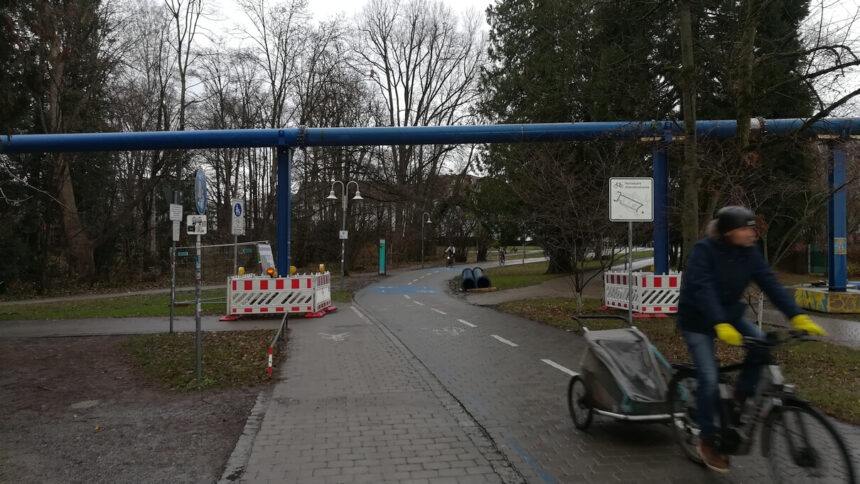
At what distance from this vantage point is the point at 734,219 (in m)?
3.98

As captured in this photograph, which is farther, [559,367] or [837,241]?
[837,241]

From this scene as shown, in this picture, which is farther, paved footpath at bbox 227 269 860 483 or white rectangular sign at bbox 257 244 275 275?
white rectangular sign at bbox 257 244 275 275

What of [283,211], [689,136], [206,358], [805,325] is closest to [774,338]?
[805,325]

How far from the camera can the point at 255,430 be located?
5781 mm

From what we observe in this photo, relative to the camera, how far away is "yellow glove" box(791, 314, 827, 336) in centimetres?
365

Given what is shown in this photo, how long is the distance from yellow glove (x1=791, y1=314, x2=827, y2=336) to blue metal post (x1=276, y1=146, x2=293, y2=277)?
46.3 ft

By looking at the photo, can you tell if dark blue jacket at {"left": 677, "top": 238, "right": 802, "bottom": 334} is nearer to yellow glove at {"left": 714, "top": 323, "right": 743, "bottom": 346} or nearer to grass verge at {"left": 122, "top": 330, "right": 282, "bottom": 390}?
yellow glove at {"left": 714, "top": 323, "right": 743, "bottom": 346}

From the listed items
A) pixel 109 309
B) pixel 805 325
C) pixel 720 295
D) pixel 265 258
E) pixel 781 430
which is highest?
pixel 720 295

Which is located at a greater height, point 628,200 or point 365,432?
point 628,200

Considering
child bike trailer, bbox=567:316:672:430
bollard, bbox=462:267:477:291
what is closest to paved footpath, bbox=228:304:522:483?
child bike trailer, bbox=567:316:672:430

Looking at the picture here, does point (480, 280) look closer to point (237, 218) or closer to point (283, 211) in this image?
point (283, 211)

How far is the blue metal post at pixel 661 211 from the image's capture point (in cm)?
1446

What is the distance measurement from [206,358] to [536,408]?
5.74m

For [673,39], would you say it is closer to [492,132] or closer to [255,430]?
[492,132]
